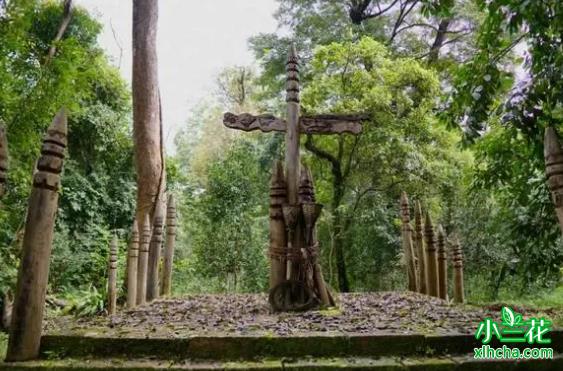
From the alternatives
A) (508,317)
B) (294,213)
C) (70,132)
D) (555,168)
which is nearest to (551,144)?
(555,168)

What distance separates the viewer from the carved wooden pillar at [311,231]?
4.26 meters

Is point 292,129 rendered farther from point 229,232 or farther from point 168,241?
point 229,232

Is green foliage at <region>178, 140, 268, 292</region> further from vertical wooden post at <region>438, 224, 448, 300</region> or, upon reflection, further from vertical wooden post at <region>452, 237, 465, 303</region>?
vertical wooden post at <region>452, 237, 465, 303</region>

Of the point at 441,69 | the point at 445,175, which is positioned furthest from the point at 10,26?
the point at 441,69

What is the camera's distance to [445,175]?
379 inches

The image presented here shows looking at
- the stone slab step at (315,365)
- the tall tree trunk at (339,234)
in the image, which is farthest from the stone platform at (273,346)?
the tall tree trunk at (339,234)

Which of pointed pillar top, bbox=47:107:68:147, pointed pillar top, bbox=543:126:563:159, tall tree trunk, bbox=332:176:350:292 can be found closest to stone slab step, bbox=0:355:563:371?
pointed pillar top, bbox=543:126:563:159

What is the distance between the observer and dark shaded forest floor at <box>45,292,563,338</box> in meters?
3.10

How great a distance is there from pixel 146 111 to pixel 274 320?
4241 millimetres

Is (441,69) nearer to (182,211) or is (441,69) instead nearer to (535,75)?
(182,211)

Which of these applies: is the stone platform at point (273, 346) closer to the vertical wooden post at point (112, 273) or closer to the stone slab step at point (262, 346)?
the stone slab step at point (262, 346)

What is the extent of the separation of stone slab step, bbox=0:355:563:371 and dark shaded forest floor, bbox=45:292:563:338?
28 centimetres

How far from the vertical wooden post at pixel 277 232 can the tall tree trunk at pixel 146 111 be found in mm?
2546

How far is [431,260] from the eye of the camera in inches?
205
